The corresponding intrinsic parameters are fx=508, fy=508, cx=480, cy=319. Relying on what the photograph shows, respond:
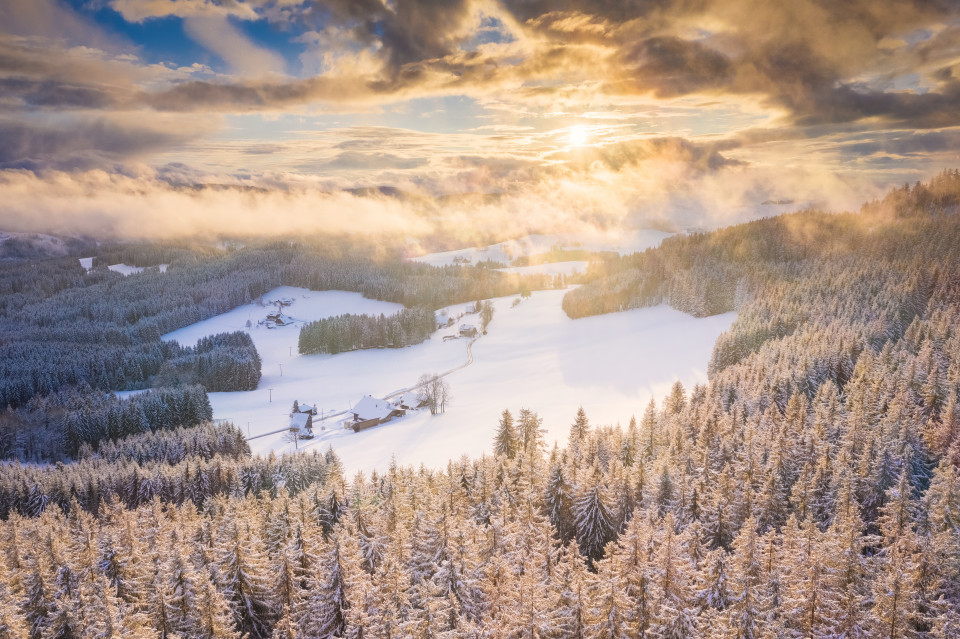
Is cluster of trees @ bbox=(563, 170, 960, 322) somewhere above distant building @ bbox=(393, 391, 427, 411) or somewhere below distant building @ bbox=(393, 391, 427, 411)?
above

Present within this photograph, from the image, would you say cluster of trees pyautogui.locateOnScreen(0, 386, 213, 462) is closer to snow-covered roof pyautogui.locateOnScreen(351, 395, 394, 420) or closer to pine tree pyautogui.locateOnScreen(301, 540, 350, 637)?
snow-covered roof pyautogui.locateOnScreen(351, 395, 394, 420)

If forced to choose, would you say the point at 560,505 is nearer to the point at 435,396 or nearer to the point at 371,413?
the point at 435,396

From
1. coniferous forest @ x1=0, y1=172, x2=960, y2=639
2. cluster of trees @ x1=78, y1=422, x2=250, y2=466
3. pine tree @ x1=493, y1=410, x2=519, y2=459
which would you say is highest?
coniferous forest @ x1=0, y1=172, x2=960, y2=639

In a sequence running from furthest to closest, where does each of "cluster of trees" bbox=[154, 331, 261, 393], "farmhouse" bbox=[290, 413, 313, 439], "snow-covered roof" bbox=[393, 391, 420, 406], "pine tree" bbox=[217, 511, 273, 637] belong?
"cluster of trees" bbox=[154, 331, 261, 393] < "snow-covered roof" bbox=[393, 391, 420, 406] < "farmhouse" bbox=[290, 413, 313, 439] < "pine tree" bbox=[217, 511, 273, 637]

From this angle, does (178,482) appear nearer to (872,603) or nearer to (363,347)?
(872,603)

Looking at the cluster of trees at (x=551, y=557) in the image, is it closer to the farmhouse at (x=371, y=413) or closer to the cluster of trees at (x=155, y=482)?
the cluster of trees at (x=155, y=482)

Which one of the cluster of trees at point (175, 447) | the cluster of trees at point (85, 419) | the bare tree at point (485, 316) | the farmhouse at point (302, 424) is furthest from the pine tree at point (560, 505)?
the bare tree at point (485, 316)

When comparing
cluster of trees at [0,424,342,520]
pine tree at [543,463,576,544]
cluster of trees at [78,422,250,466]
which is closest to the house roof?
cluster of trees at [78,422,250,466]
